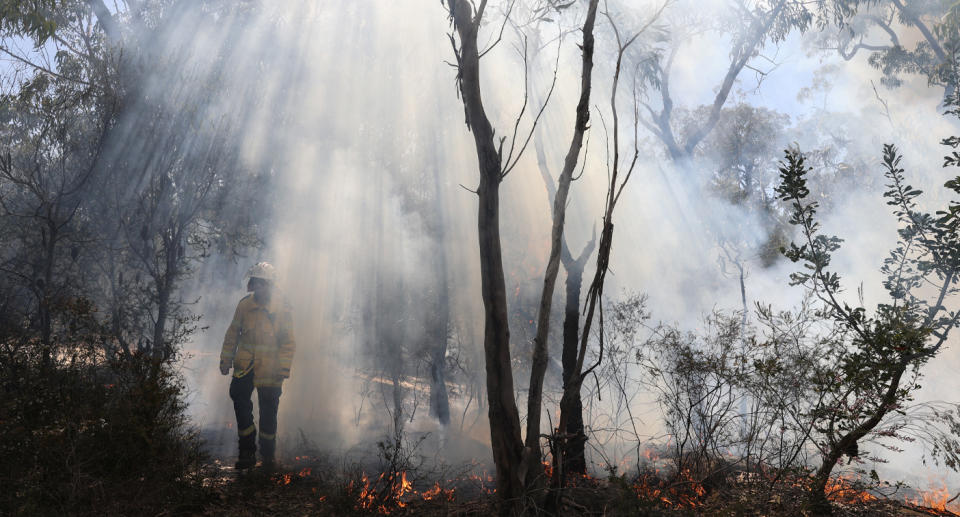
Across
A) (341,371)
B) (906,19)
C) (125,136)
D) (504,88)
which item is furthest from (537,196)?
(906,19)

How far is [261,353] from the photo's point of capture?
622 cm

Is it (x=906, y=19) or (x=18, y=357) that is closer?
(x=18, y=357)

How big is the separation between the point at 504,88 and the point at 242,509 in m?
12.1

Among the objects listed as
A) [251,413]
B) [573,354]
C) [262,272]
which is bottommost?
[251,413]

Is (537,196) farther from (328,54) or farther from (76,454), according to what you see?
(76,454)

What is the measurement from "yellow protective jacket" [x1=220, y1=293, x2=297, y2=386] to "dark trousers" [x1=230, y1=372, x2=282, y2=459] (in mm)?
88

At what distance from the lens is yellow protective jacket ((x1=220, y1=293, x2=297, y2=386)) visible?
618 cm

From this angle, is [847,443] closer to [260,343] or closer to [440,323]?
[260,343]

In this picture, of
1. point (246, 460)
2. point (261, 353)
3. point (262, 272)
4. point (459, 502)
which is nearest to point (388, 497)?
point (459, 502)

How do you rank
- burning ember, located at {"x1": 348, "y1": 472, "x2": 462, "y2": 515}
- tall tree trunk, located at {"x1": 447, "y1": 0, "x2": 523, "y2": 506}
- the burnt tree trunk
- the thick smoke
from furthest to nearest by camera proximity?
the thick smoke
burning ember, located at {"x1": 348, "y1": 472, "x2": 462, "y2": 515}
the burnt tree trunk
tall tree trunk, located at {"x1": 447, "y1": 0, "x2": 523, "y2": 506}

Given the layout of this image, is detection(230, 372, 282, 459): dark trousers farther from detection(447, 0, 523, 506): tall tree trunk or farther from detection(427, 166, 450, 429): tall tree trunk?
detection(427, 166, 450, 429): tall tree trunk

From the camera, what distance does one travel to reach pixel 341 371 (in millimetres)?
16391

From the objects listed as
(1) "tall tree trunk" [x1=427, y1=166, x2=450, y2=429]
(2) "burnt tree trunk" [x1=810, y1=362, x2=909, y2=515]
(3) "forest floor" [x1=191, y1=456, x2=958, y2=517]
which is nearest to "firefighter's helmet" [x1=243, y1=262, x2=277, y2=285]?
(3) "forest floor" [x1=191, y1=456, x2=958, y2=517]

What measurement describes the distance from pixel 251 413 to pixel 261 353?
0.66 meters
